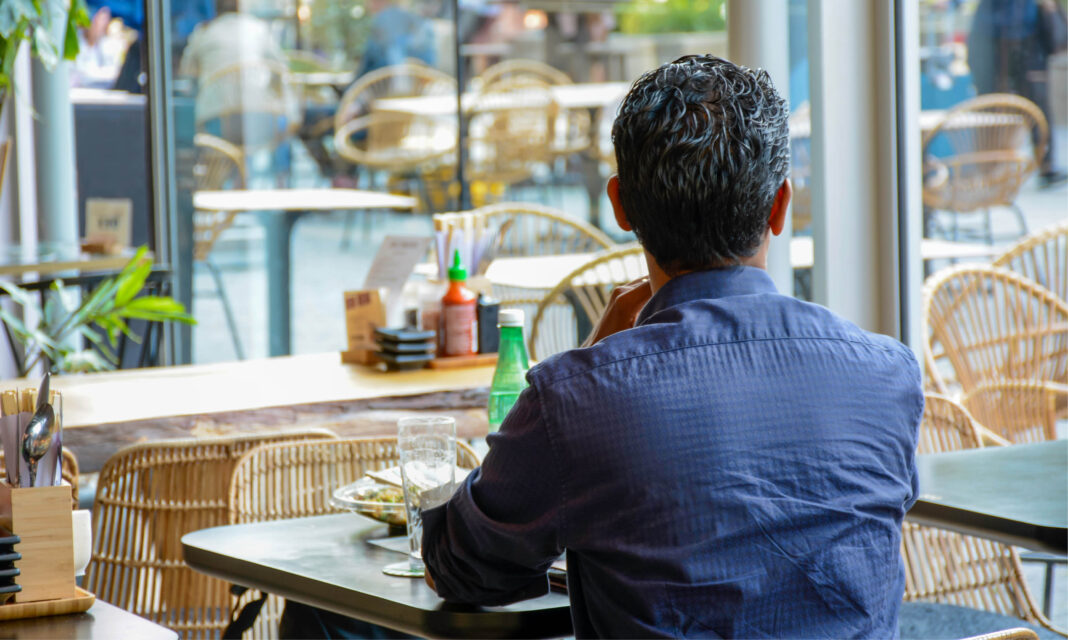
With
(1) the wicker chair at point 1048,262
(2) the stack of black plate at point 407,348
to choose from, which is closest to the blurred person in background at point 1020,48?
(1) the wicker chair at point 1048,262

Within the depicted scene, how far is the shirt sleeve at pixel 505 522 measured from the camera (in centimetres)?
130

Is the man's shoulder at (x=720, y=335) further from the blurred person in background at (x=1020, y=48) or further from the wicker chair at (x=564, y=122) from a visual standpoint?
the wicker chair at (x=564, y=122)

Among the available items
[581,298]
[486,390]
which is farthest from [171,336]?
[486,390]

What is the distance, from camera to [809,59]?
3.19 m

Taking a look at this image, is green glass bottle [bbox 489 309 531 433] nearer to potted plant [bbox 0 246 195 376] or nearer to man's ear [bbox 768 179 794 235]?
man's ear [bbox 768 179 794 235]

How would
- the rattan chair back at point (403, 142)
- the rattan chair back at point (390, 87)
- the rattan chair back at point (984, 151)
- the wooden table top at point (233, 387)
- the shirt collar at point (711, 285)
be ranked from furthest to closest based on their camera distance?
the rattan chair back at point (403, 142) → the rattan chair back at point (390, 87) → the rattan chair back at point (984, 151) → the wooden table top at point (233, 387) → the shirt collar at point (711, 285)

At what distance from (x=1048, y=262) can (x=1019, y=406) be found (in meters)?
0.58

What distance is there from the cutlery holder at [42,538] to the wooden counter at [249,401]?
117cm

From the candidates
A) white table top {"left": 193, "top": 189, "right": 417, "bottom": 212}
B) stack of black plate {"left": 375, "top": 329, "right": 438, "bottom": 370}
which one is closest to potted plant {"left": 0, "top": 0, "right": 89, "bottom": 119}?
stack of black plate {"left": 375, "top": 329, "right": 438, "bottom": 370}

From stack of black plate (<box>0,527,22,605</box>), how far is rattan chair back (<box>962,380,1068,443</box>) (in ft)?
8.11

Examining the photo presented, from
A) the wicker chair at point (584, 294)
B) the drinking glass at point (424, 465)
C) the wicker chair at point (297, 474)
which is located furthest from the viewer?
the wicker chair at point (584, 294)

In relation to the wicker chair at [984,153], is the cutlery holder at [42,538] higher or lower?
lower

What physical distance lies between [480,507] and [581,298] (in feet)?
9.15

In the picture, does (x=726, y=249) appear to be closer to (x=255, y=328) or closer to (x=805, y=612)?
(x=805, y=612)
